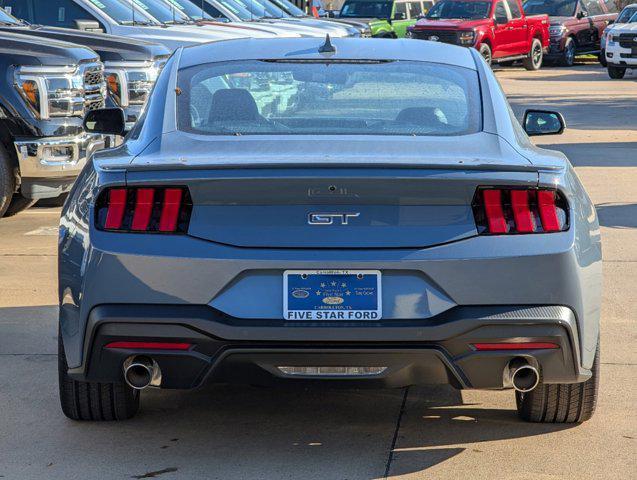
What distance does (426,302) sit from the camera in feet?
14.6

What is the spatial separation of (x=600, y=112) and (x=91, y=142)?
1237 cm

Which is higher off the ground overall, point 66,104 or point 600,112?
point 66,104

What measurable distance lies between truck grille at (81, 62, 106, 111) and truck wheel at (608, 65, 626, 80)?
812 inches

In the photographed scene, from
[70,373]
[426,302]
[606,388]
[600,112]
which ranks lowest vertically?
[600,112]

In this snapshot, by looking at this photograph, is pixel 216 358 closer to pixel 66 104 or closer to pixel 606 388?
pixel 606 388

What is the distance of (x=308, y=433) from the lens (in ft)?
17.0

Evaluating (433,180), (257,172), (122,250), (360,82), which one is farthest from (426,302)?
(360,82)

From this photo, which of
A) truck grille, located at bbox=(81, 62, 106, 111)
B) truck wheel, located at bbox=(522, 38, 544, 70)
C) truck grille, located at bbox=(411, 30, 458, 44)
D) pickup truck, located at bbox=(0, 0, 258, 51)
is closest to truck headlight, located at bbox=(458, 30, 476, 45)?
truck grille, located at bbox=(411, 30, 458, 44)

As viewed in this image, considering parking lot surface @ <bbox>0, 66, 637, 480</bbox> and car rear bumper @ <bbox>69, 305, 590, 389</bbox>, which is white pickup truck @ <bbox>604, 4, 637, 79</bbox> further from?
car rear bumper @ <bbox>69, 305, 590, 389</bbox>

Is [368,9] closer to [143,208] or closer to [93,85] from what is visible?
[93,85]

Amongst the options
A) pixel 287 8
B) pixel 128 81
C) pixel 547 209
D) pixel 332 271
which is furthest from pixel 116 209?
pixel 287 8

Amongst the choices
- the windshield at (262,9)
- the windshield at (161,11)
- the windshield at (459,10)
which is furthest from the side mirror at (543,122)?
the windshield at (459,10)

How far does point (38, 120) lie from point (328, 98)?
497 cm

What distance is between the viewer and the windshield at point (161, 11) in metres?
16.3
